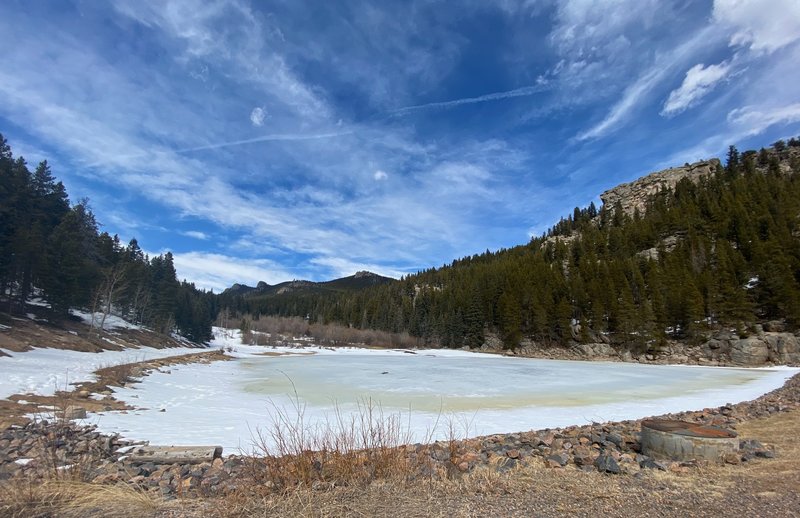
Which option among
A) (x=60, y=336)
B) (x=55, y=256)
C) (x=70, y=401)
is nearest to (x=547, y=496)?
(x=70, y=401)

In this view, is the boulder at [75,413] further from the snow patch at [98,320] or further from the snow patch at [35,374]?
the snow patch at [98,320]

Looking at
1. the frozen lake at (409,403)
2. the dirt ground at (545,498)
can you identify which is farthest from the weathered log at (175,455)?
the dirt ground at (545,498)

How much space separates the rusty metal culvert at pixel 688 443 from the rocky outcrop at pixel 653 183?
130 m

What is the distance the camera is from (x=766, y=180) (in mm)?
81500

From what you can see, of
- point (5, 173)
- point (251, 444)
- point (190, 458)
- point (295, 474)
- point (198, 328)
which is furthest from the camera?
point (198, 328)

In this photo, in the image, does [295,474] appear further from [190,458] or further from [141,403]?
[141,403]

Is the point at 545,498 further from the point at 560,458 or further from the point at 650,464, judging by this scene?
the point at 650,464

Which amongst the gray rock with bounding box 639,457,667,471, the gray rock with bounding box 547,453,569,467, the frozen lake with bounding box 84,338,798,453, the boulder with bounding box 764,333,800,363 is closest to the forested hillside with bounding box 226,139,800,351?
the boulder with bounding box 764,333,800,363

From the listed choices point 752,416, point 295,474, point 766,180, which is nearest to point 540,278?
point 766,180

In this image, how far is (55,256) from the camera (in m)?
44.8

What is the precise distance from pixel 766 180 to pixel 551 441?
345 ft

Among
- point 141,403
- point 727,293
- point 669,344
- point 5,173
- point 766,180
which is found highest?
point 766,180

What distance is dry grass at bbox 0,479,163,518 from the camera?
4.27 m

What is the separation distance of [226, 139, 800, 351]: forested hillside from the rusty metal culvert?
49.0 meters
